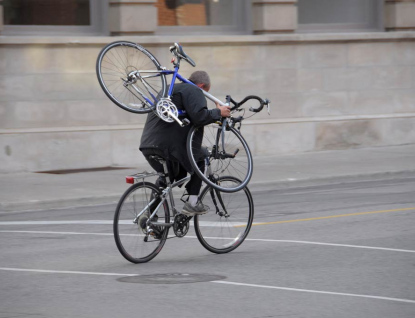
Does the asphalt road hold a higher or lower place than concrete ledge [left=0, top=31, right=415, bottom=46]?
lower

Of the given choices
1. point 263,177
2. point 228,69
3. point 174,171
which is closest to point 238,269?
point 174,171

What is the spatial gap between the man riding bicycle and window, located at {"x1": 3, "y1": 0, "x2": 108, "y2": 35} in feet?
30.1

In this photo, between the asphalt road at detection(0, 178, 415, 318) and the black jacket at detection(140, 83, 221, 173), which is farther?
the black jacket at detection(140, 83, 221, 173)

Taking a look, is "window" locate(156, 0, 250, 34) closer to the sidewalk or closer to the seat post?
the sidewalk

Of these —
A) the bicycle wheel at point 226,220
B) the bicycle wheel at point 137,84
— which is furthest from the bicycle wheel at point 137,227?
the bicycle wheel at point 137,84

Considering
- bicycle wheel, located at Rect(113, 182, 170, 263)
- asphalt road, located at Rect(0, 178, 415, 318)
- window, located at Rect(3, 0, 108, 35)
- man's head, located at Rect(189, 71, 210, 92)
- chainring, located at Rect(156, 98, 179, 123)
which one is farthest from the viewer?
window, located at Rect(3, 0, 108, 35)

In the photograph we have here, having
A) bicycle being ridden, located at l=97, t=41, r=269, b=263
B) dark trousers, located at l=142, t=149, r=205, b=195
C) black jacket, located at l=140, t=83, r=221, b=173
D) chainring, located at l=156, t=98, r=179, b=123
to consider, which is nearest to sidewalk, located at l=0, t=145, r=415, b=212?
bicycle being ridden, located at l=97, t=41, r=269, b=263

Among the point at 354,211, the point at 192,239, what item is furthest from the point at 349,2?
the point at 192,239

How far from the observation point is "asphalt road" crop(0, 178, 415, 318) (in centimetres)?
655

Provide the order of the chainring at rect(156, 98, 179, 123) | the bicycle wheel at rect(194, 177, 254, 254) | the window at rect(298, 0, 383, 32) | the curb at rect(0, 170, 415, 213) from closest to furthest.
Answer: the chainring at rect(156, 98, 179, 123), the bicycle wheel at rect(194, 177, 254, 254), the curb at rect(0, 170, 415, 213), the window at rect(298, 0, 383, 32)

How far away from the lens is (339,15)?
67.3 feet

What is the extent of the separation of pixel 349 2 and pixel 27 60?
773 cm

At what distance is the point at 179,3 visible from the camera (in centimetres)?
1866

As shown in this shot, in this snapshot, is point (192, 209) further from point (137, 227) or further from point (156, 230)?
point (137, 227)
